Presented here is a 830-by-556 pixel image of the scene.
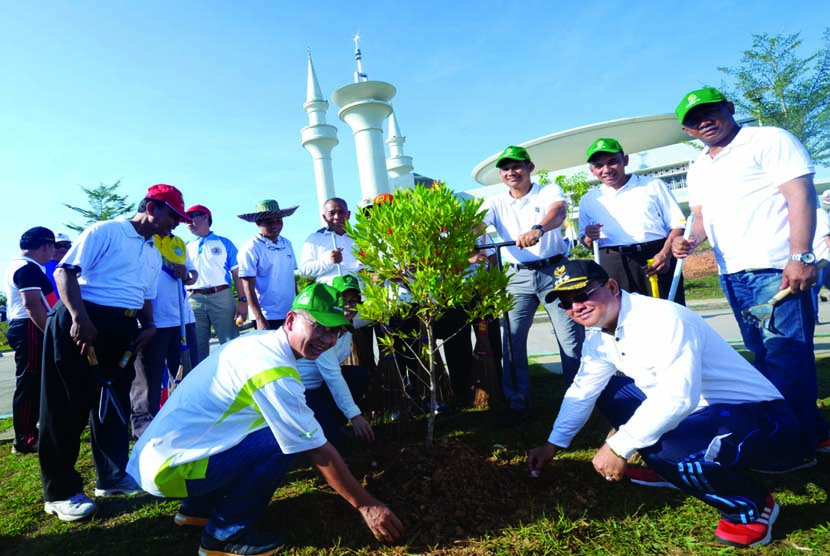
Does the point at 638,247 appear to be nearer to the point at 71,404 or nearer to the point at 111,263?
the point at 111,263

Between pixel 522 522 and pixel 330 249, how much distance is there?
10.2 ft

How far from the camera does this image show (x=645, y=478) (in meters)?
2.68

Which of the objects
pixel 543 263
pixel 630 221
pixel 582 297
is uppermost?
pixel 630 221

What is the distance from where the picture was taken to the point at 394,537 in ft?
7.22

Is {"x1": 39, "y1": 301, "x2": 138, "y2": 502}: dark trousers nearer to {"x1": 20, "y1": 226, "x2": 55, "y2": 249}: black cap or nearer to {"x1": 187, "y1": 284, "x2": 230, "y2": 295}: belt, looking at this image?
{"x1": 20, "y1": 226, "x2": 55, "y2": 249}: black cap

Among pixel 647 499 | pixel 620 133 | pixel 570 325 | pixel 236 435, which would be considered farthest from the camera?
pixel 620 133

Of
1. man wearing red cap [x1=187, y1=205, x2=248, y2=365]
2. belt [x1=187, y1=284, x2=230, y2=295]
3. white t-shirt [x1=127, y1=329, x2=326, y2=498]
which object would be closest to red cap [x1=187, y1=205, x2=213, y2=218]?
man wearing red cap [x1=187, y1=205, x2=248, y2=365]

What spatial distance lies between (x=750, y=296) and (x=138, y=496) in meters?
4.11

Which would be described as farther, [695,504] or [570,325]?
[570,325]

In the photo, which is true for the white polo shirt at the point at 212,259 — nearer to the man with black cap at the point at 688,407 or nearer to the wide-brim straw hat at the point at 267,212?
the wide-brim straw hat at the point at 267,212

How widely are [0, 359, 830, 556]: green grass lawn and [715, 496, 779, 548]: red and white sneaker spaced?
A: 3 cm

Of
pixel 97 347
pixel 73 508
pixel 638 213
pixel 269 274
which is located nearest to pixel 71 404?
pixel 97 347

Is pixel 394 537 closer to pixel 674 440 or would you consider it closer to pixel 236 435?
pixel 236 435

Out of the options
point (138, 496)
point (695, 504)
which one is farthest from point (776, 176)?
point (138, 496)
